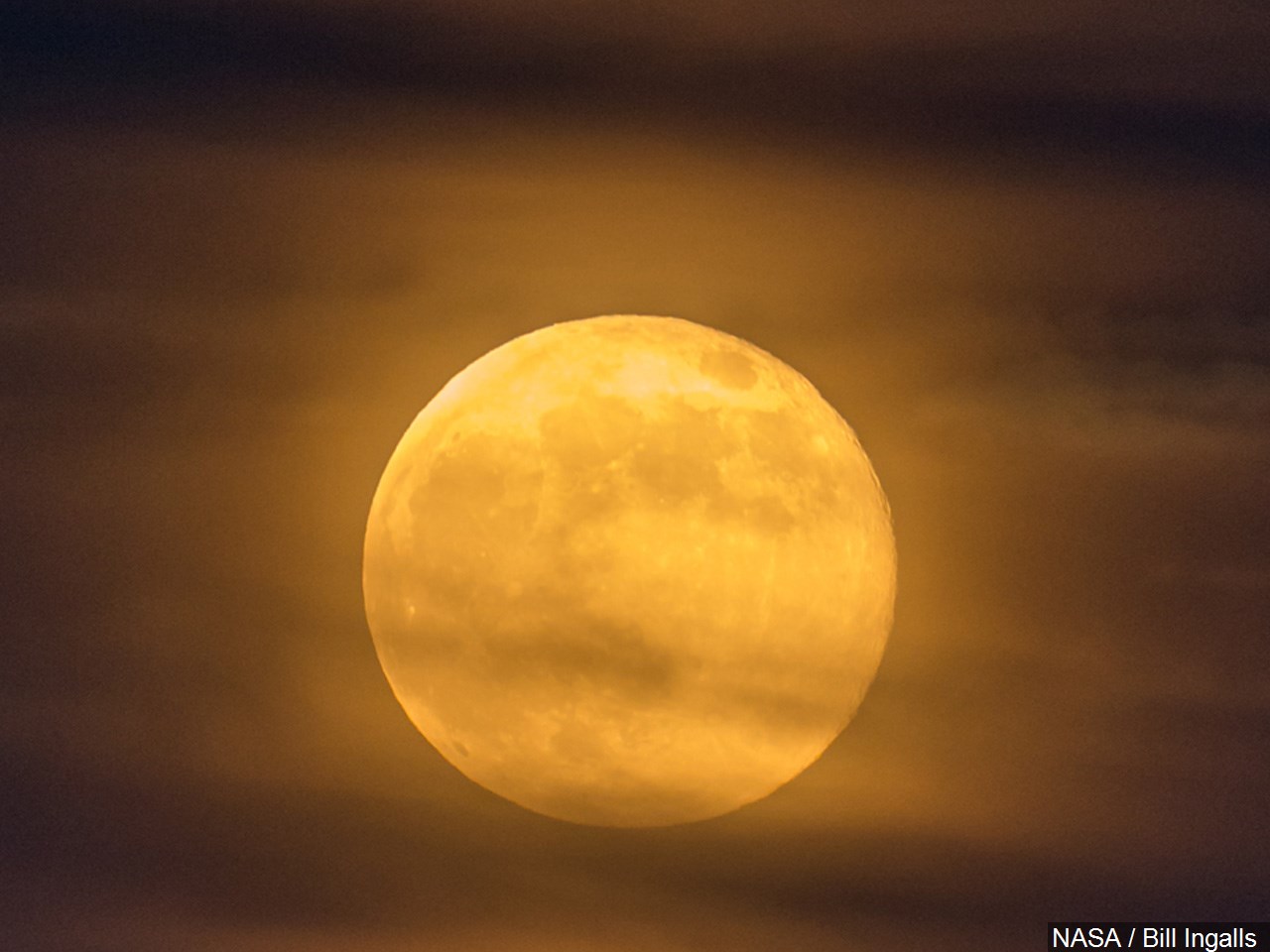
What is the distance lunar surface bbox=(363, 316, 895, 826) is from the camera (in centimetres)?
164

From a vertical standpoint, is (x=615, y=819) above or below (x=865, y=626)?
below

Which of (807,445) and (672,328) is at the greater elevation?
(672,328)

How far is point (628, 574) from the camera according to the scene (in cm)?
163

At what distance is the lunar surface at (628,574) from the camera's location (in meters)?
1.64

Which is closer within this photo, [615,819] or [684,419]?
[684,419]

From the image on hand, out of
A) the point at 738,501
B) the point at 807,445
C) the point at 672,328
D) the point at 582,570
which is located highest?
the point at 672,328

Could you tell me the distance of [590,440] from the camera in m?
1.67

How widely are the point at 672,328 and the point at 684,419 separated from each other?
0.18m

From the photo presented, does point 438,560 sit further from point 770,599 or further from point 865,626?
point 865,626

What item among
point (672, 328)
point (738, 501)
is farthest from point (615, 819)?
point (672, 328)

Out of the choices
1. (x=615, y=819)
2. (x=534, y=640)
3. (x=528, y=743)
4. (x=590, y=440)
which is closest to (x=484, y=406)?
(x=590, y=440)

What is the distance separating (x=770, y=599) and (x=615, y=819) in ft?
1.22

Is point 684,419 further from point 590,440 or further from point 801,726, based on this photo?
point 801,726

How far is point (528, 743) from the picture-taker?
5.67ft
